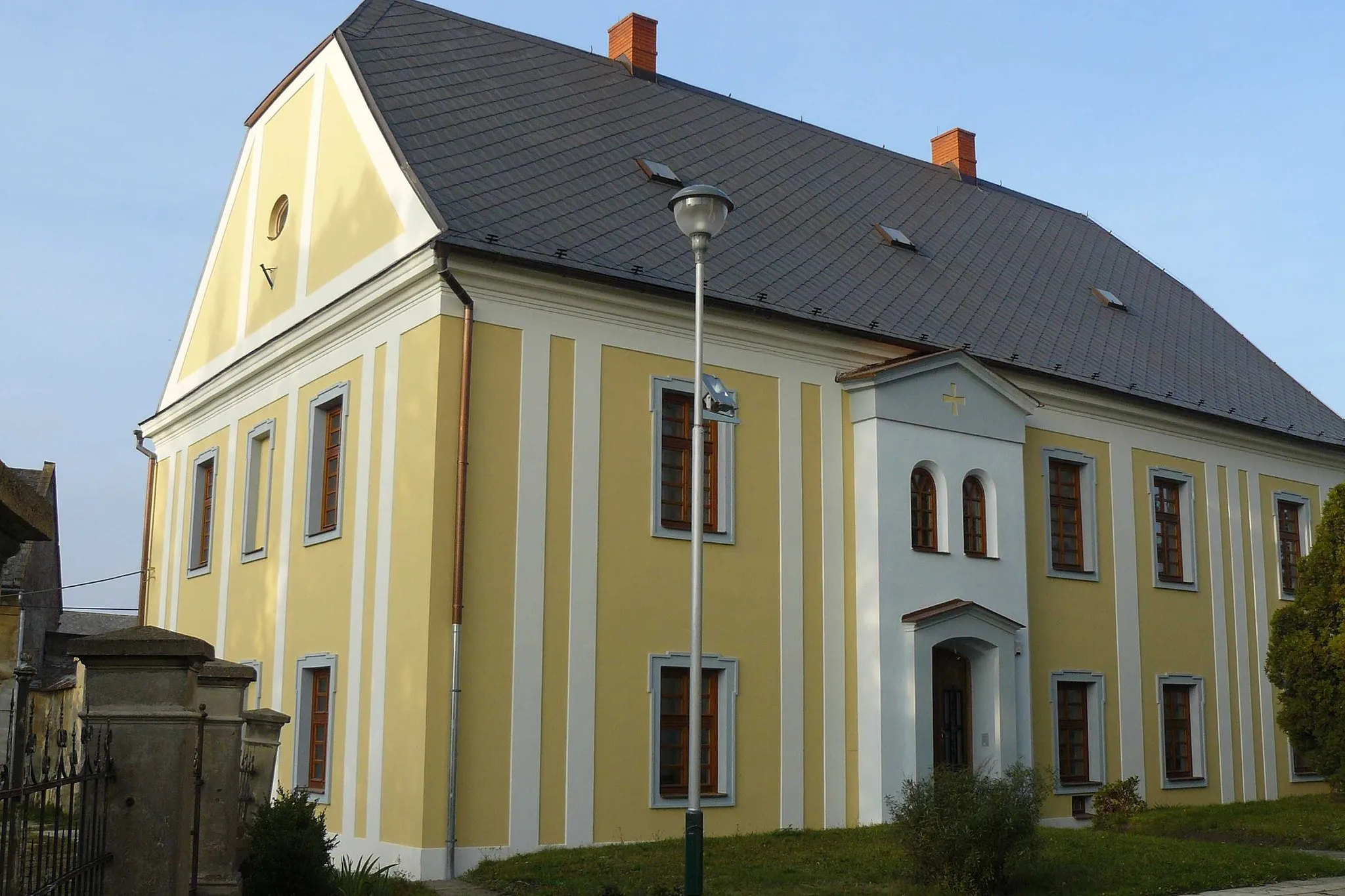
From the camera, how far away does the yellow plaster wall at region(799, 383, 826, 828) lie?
18.0m

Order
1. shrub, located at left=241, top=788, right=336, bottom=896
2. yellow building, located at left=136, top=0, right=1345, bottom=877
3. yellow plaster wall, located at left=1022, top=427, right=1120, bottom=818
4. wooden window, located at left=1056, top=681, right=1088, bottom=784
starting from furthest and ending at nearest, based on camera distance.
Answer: wooden window, located at left=1056, top=681, right=1088, bottom=784, yellow plaster wall, located at left=1022, top=427, right=1120, bottom=818, yellow building, located at left=136, top=0, right=1345, bottom=877, shrub, located at left=241, top=788, right=336, bottom=896

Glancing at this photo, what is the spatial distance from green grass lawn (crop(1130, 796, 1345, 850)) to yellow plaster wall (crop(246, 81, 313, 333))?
574 inches

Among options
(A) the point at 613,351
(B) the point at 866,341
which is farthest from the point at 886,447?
(A) the point at 613,351

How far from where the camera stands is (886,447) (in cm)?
1911

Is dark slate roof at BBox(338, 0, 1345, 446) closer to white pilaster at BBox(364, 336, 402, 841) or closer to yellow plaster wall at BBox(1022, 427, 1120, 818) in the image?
yellow plaster wall at BBox(1022, 427, 1120, 818)

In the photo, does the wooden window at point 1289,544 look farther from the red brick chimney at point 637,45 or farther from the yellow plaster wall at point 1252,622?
the red brick chimney at point 637,45

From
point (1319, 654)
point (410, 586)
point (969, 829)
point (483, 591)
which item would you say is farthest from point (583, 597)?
point (1319, 654)

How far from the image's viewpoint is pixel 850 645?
1880cm

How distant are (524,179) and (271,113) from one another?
6.51 metres

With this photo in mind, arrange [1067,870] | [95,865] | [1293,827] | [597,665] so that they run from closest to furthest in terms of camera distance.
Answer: [95,865] → [1067,870] → [597,665] → [1293,827]

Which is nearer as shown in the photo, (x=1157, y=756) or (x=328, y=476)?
(x=328, y=476)

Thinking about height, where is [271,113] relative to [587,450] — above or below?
above

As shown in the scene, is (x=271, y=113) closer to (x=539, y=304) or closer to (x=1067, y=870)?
(x=539, y=304)

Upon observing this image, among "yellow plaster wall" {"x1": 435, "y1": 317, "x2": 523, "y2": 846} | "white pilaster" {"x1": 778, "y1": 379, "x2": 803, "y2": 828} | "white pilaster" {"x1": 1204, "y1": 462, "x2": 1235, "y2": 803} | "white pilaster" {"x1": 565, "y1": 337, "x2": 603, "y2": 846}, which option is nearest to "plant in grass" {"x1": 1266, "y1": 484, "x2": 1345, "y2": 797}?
"white pilaster" {"x1": 1204, "y1": 462, "x2": 1235, "y2": 803}
